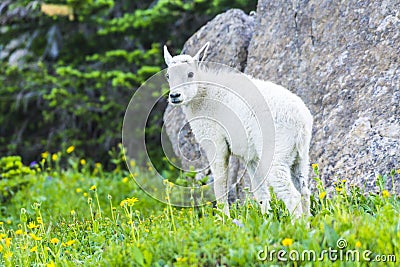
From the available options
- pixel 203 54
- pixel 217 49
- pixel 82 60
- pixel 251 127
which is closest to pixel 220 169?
pixel 251 127

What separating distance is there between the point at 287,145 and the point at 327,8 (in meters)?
2.41

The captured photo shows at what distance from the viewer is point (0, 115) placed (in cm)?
1379

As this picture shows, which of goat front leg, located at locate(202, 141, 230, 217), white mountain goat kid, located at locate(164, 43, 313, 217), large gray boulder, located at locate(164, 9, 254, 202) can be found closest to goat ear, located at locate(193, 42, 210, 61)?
white mountain goat kid, located at locate(164, 43, 313, 217)

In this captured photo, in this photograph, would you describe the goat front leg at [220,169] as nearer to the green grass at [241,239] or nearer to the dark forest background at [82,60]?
the green grass at [241,239]

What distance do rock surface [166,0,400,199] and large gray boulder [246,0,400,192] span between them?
1 centimetres

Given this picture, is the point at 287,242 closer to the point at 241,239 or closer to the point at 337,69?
the point at 241,239

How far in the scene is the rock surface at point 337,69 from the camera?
Result: 633cm

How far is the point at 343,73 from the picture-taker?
695 cm

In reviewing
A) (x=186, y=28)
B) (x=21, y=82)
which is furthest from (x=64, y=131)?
(x=186, y=28)

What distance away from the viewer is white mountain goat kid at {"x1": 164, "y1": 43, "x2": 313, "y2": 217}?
221 inches

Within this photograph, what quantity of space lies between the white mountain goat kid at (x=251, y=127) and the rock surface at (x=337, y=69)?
86 centimetres

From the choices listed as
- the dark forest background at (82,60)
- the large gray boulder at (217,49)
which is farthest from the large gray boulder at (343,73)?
the dark forest background at (82,60)

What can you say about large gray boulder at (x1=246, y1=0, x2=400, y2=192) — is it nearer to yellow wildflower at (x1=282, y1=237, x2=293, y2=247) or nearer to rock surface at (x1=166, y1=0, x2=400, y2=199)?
rock surface at (x1=166, y1=0, x2=400, y2=199)

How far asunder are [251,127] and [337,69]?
165 centimetres
